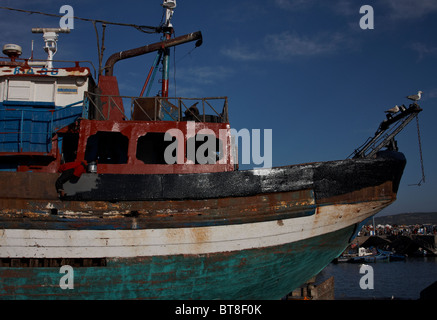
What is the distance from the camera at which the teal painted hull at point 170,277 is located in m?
6.82

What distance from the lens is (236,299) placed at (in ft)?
24.6

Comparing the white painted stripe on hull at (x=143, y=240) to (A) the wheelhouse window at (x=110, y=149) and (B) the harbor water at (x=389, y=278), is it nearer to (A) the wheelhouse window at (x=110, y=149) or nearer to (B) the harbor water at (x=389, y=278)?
(A) the wheelhouse window at (x=110, y=149)

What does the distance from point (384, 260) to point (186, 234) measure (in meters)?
43.1

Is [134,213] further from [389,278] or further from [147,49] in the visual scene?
[389,278]

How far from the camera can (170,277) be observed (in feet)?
22.9

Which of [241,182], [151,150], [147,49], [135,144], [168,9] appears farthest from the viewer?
[168,9]

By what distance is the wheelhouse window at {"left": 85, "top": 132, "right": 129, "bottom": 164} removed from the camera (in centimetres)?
952

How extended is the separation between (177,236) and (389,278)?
105ft

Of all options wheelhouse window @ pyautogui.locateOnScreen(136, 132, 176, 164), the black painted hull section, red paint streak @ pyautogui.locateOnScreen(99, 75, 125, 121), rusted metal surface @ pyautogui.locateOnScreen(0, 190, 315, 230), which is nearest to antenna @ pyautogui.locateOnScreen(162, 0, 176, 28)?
red paint streak @ pyautogui.locateOnScreen(99, 75, 125, 121)

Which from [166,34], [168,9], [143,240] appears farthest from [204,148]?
[168,9]

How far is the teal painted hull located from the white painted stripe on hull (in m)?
0.16

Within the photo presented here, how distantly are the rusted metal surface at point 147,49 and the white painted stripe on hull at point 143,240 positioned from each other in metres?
6.50

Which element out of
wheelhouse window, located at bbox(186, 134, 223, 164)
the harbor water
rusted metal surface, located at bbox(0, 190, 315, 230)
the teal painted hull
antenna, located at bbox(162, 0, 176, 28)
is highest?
antenna, located at bbox(162, 0, 176, 28)

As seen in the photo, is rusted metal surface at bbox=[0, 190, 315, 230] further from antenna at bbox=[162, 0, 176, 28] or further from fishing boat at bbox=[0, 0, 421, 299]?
antenna at bbox=[162, 0, 176, 28]
